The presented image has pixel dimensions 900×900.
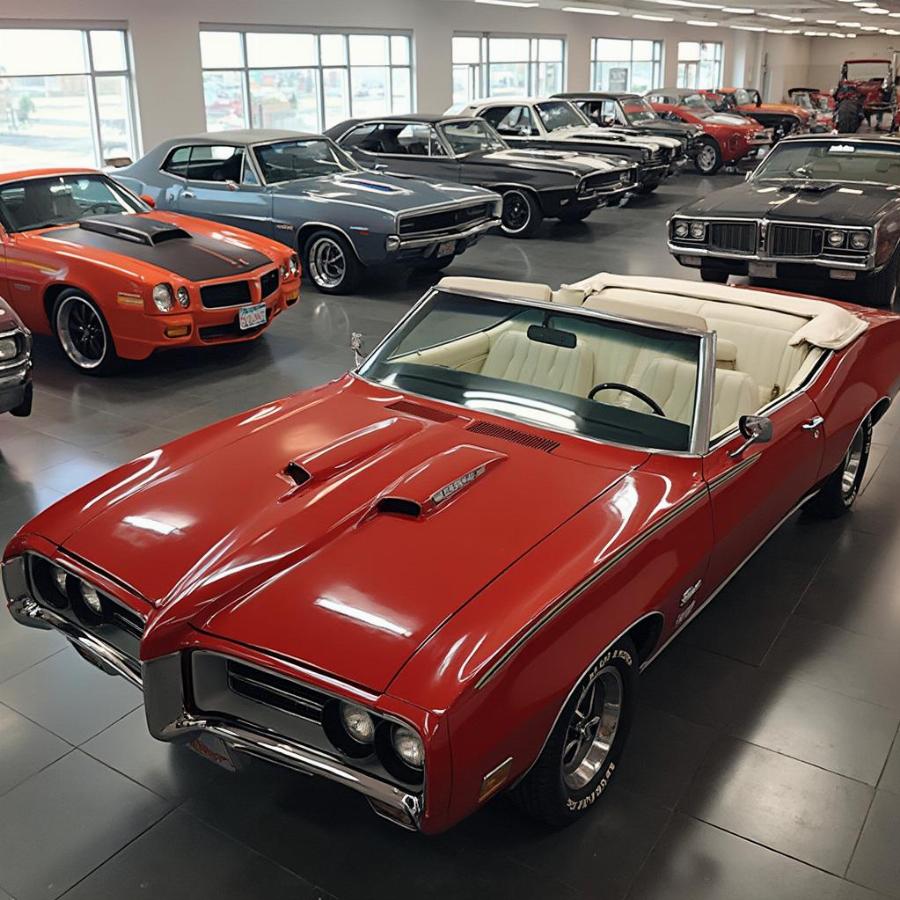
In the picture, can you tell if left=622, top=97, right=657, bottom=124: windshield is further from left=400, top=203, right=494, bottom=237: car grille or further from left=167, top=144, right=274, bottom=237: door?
left=167, top=144, right=274, bottom=237: door

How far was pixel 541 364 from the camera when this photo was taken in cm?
405

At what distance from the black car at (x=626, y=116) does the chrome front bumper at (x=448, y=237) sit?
7175mm

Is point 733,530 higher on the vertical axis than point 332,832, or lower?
higher

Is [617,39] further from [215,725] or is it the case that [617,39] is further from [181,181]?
[215,725]

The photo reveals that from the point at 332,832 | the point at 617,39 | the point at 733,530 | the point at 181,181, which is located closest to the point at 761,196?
the point at 181,181

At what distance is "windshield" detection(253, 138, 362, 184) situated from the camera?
33.9 feet

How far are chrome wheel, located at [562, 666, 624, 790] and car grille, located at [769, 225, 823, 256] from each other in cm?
697

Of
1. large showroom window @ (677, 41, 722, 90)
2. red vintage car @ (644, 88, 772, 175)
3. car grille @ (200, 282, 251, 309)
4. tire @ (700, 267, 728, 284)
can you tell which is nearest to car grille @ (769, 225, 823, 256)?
tire @ (700, 267, 728, 284)

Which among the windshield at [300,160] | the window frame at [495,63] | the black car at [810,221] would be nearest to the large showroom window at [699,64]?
the window frame at [495,63]

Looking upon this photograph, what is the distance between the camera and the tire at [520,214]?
12961mm

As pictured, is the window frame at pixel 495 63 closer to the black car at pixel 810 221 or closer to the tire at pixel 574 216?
the tire at pixel 574 216

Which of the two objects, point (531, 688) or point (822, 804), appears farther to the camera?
point (822, 804)

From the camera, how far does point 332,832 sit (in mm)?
2930

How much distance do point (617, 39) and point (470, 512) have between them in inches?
1225
